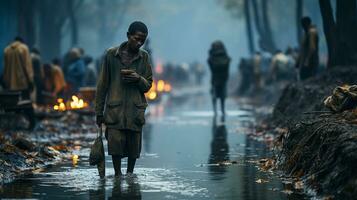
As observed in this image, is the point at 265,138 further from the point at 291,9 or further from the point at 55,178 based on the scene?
the point at 291,9

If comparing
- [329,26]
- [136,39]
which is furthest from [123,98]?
[329,26]

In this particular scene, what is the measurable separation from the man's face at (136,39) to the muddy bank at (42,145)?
2.28 m

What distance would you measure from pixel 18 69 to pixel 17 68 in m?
0.04

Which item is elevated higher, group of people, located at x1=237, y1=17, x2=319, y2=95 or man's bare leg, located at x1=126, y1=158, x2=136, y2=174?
group of people, located at x1=237, y1=17, x2=319, y2=95

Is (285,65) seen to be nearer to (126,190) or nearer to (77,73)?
(77,73)

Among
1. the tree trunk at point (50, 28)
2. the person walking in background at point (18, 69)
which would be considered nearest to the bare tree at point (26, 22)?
the tree trunk at point (50, 28)

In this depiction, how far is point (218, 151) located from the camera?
17859mm

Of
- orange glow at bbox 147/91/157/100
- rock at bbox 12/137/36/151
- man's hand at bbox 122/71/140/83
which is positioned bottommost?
rock at bbox 12/137/36/151

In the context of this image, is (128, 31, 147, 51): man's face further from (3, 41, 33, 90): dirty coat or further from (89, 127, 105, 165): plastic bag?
(3, 41, 33, 90): dirty coat

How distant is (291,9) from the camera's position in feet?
284

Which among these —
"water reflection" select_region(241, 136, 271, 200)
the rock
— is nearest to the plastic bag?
"water reflection" select_region(241, 136, 271, 200)

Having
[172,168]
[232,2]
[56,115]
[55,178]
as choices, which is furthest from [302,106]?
[232,2]

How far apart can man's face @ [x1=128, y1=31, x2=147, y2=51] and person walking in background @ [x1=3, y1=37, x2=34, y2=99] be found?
42.0 feet

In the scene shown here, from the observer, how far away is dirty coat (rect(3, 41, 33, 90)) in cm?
2556
